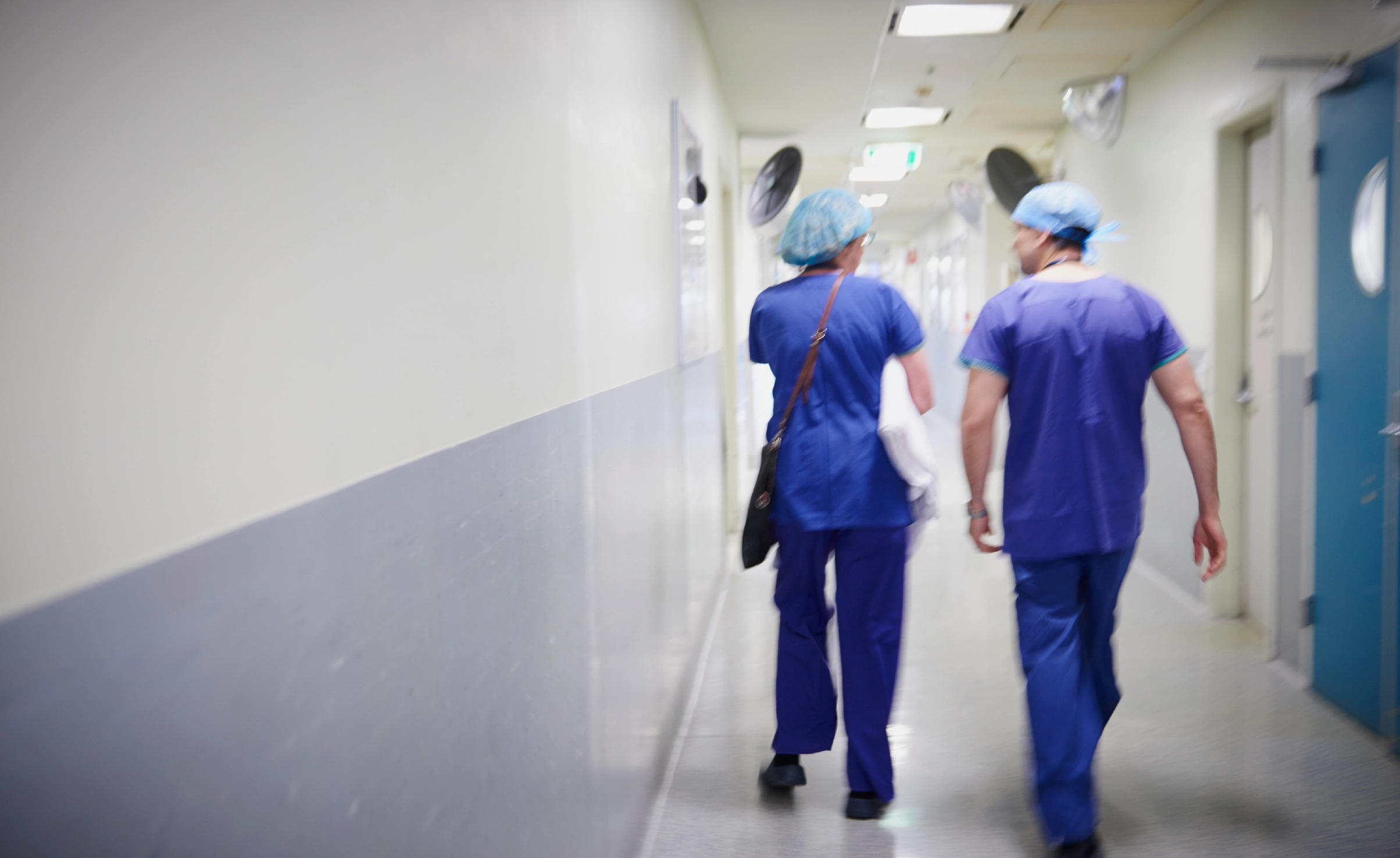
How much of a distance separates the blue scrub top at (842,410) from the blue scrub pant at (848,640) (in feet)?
0.25

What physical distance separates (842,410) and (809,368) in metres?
0.13

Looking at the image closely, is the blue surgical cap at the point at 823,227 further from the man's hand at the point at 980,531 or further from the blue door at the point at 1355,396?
the blue door at the point at 1355,396

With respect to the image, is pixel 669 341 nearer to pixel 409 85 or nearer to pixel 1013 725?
pixel 1013 725

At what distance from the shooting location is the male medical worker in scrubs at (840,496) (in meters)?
2.48

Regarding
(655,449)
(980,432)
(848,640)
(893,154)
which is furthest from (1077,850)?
→ (893,154)

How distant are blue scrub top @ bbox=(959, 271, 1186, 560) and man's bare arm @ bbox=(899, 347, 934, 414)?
26 cm

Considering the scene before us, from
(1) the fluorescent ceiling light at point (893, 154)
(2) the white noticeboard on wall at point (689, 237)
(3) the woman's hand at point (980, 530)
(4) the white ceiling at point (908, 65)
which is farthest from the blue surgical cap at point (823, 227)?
(1) the fluorescent ceiling light at point (893, 154)

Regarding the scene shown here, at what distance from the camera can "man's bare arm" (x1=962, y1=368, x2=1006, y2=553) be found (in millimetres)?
2363

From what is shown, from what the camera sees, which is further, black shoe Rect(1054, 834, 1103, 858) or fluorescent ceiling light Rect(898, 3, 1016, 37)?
fluorescent ceiling light Rect(898, 3, 1016, 37)

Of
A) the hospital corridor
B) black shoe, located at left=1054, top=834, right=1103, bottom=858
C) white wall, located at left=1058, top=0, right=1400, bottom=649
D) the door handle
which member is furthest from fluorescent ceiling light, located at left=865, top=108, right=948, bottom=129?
black shoe, located at left=1054, top=834, right=1103, bottom=858

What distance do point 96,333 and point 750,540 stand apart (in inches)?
82.1

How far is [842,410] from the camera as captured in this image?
2.50 m

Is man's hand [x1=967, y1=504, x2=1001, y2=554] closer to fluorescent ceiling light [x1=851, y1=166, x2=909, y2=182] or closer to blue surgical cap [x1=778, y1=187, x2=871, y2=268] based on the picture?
blue surgical cap [x1=778, y1=187, x2=871, y2=268]

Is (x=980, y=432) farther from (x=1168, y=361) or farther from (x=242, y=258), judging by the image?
(x=242, y=258)
